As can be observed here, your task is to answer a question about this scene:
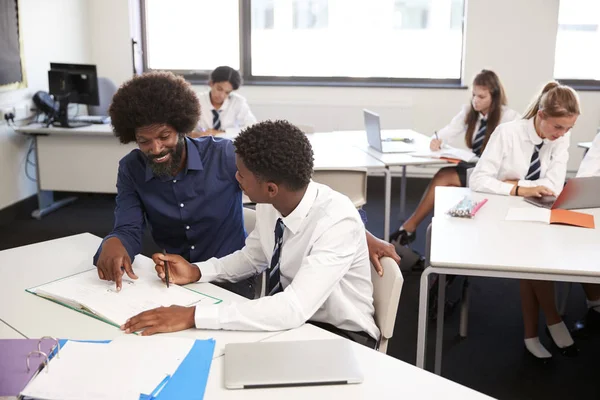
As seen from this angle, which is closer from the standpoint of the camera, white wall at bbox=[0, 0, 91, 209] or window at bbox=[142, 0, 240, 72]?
white wall at bbox=[0, 0, 91, 209]

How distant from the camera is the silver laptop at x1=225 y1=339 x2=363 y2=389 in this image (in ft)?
4.18

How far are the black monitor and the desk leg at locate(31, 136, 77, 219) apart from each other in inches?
13.0

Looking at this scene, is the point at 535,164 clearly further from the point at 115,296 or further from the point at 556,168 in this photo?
the point at 115,296

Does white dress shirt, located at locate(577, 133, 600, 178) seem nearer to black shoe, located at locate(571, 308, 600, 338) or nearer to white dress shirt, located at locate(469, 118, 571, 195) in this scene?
white dress shirt, located at locate(469, 118, 571, 195)

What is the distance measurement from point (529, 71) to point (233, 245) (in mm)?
4368

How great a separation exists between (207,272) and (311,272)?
1.39ft

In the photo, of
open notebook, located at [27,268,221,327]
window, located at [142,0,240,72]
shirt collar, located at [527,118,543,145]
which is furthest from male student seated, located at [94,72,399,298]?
window, located at [142,0,240,72]

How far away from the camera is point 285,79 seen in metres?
6.23

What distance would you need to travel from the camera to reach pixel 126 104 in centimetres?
202

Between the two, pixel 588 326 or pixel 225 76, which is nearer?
pixel 588 326

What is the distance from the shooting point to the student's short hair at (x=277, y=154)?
5.36 ft

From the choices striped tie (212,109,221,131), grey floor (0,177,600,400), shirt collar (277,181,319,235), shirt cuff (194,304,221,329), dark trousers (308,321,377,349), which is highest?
shirt collar (277,181,319,235)

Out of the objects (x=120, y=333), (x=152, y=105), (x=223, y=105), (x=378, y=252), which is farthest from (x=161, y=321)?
(x=223, y=105)

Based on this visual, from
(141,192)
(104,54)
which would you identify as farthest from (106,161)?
(141,192)
